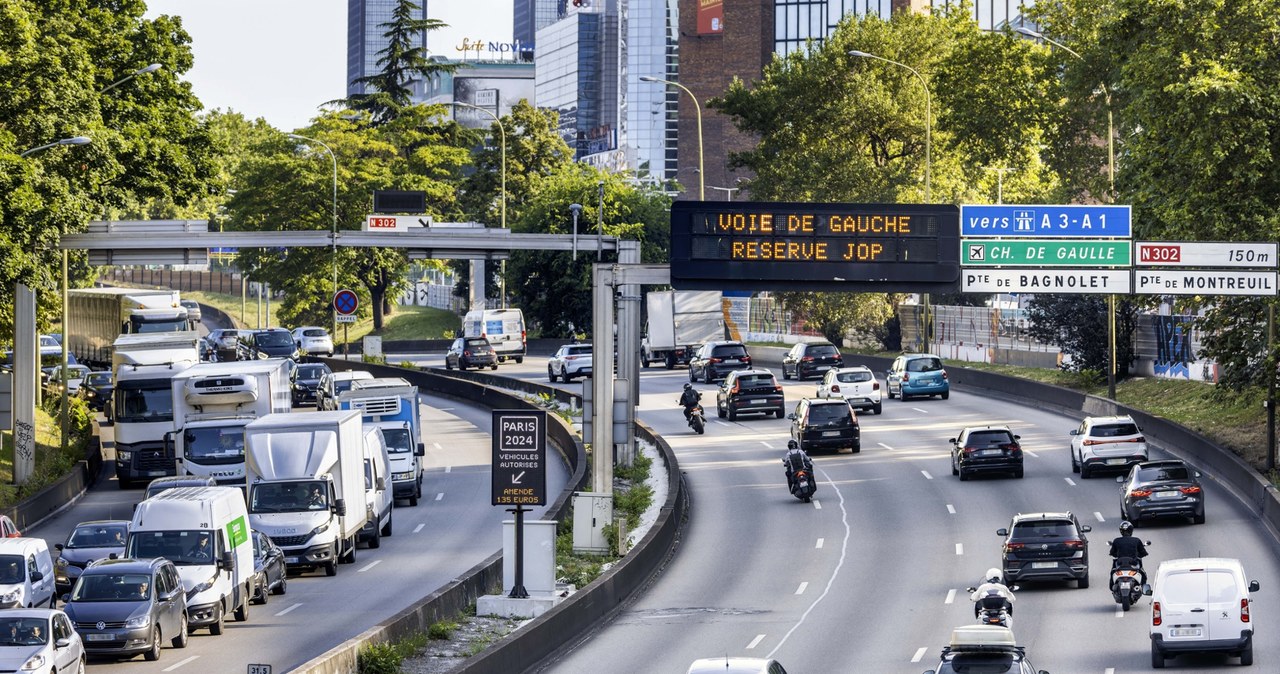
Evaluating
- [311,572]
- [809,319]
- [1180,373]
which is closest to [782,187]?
[809,319]

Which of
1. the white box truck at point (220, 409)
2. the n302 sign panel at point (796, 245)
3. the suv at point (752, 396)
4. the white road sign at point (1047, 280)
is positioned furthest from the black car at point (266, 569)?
the suv at point (752, 396)

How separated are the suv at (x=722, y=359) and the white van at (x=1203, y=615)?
45.5 m

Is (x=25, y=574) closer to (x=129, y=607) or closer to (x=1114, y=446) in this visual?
(x=129, y=607)

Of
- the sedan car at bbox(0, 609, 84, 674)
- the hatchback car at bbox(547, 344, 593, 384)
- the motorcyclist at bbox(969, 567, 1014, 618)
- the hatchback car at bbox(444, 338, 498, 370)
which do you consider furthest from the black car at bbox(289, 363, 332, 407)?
the sedan car at bbox(0, 609, 84, 674)

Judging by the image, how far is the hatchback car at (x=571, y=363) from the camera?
74.9m

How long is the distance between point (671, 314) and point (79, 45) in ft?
116

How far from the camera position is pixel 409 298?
17688cm

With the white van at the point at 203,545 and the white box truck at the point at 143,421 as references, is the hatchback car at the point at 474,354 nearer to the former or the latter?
the white box truck at the point at 143,421

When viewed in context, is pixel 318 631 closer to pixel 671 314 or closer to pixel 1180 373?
pixel 1180 373

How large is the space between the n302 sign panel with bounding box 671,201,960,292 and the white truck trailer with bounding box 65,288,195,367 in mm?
43608

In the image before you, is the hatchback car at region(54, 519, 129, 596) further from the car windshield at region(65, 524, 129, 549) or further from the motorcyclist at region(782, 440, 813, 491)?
the motorcyclist at region(782, 440, 813, 491)

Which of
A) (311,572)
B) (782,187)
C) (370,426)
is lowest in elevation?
(311,572)

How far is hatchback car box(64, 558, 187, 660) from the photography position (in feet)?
86.7

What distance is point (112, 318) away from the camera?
254ft
